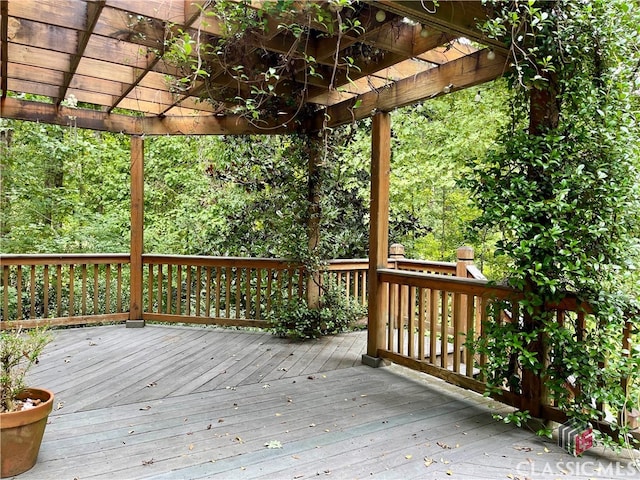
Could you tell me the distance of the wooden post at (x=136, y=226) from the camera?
17.1 feet

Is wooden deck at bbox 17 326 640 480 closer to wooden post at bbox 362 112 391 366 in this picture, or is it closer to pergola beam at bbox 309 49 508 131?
wooden post at bbox 362 112 391 366

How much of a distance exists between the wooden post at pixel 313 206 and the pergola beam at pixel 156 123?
326mm

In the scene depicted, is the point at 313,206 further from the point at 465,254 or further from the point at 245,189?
the point at 465,254

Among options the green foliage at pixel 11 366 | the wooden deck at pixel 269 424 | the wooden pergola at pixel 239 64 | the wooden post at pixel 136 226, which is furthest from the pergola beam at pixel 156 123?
the green foliage at pixel 11 366

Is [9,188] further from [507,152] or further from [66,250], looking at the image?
[507,152]

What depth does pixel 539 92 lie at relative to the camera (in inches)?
104

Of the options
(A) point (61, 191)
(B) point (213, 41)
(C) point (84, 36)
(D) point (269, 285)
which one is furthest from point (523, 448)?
(A) point (61, 191)

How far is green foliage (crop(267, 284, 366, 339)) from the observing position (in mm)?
4816

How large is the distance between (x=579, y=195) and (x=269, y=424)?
2.27m

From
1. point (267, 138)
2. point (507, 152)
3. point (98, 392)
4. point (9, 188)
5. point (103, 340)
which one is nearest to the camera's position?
point (507, 152)

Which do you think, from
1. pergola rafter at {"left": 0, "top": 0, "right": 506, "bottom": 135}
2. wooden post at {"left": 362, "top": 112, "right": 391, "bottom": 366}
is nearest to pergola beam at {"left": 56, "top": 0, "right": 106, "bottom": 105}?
pergola rafter at {"left": 0, "top": 0, "right": 506, "bottom": 135}

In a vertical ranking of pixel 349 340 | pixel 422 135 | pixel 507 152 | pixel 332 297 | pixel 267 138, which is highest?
pixel 422 135

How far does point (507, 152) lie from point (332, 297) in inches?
112

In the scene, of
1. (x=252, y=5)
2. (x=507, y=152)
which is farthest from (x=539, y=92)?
(x=252, y=5)
